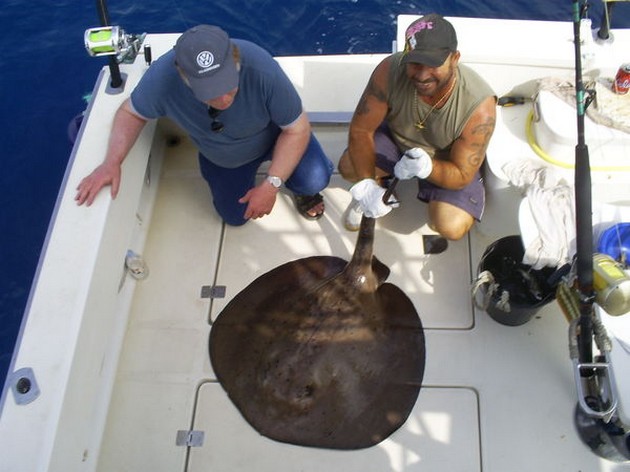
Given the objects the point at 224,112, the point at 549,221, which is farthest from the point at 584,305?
the point at 224,112

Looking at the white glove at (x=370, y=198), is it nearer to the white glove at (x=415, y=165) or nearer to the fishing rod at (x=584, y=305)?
the white glove at (x=415, y=165)

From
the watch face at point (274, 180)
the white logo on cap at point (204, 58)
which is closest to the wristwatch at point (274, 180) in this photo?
the watch face at point (274, 180)

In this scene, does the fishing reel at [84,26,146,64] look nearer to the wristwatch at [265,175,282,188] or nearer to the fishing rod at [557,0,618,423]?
the wristwatch at [265,175,282,188]

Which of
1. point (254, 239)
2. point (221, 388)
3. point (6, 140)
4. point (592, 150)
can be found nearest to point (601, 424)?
point (592, 150)

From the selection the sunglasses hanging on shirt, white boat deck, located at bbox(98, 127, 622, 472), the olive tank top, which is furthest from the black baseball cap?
white boat deck, located at bbox(98, 127, 622, 472)

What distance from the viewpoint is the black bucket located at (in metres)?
2.44

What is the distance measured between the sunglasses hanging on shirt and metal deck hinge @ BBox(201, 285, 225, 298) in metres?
0.80

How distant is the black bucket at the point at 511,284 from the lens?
2441mm

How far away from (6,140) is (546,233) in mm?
3895

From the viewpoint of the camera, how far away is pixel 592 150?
249cm

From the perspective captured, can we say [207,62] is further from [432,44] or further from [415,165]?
[415,165]

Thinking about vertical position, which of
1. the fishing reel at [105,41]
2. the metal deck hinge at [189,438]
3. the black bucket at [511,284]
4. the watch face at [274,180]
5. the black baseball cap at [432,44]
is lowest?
the metal deck hinge at [189,438]

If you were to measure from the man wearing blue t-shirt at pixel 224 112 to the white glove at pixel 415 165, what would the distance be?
0.47m

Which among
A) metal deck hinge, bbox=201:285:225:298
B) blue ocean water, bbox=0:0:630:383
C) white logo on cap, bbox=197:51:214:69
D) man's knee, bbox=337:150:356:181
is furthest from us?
blue ocean water, bbox=0:0:630:383
